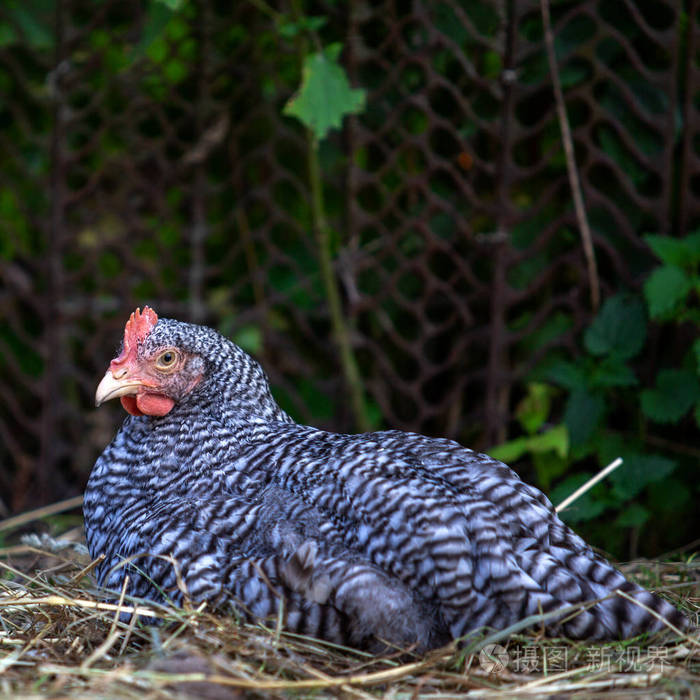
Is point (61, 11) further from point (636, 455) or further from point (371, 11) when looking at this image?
point (636, 455)

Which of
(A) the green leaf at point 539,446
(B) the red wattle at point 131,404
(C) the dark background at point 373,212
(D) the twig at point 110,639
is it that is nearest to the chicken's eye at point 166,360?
(B) the red wattle at point 131,404

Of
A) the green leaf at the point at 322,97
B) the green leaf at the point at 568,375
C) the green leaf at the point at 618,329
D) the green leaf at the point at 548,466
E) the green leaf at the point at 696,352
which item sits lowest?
the green leaf at the point at 548,466

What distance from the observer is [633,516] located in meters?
3.31

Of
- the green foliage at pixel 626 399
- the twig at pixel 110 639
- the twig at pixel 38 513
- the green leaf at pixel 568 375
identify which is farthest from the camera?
the twig at pixel 38 513

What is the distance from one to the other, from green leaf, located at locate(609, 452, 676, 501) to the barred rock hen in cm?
102

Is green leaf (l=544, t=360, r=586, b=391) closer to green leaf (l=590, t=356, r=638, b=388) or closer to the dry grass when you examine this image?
green leaf (l=590, t=356, r=638, b=388)

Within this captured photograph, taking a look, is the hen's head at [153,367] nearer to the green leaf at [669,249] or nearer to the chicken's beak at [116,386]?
the chicken's beak at [116,386]

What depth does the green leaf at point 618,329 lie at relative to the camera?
3.41m

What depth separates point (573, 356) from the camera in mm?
3686

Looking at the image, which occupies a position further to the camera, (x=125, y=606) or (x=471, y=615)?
(x=125, y=606)

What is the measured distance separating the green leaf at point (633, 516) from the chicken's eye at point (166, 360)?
1.82 m

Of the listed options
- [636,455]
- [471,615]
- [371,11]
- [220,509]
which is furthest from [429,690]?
[371,11]

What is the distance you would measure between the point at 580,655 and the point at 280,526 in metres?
0.82

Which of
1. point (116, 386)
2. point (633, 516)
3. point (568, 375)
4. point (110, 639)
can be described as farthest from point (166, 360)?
point (633, 516)
